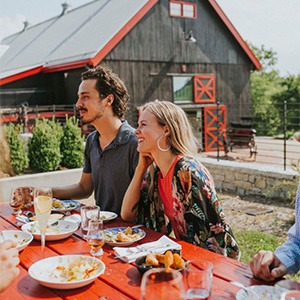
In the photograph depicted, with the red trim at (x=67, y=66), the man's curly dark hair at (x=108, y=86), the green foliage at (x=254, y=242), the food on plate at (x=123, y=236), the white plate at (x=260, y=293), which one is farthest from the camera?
the red trim at (x=67, y=66)

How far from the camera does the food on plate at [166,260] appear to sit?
174 centimetres

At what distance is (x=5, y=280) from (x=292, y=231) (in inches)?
51.7

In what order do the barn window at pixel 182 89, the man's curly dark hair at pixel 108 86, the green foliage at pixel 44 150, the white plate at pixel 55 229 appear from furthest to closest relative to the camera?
the barn window at pixel 182 89
the green foliage at pixel 44 150
the man's curly dark hair at pixel 108 86
the white plate at pixel 55 229

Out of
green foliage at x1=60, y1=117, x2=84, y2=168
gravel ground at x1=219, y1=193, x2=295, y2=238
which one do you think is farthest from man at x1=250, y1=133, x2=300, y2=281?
green foliage at x1=60, y1=117, x2=84, y2=168

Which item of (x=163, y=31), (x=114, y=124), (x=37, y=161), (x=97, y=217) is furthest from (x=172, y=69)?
(x=97, y=217)

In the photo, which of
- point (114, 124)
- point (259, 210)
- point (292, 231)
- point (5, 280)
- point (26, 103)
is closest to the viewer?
point (5, 280)

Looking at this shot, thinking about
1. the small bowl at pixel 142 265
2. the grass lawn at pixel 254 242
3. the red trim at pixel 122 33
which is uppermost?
the red trim at pixel 122 33

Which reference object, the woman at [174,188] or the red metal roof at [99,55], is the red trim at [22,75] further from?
the woman at [174,188]

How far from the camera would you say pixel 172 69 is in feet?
55.6

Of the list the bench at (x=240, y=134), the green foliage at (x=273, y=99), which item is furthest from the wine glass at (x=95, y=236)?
the green foliage at (x=273, y=99)

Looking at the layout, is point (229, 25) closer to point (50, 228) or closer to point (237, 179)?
point (237, 179)

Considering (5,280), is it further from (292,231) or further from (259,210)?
(259,210)

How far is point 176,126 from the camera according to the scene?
2.70m

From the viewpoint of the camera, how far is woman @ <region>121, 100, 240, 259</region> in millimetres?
2416
